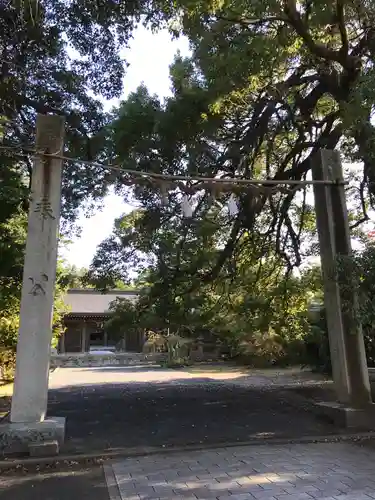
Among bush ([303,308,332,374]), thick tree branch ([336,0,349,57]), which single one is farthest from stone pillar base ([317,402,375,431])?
bush ([303,308,332,374])

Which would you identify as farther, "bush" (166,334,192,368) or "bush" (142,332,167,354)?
"bush" (142,332,167,354)

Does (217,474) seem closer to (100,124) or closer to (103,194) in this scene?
(103,194)

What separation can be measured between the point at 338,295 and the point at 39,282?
4.71 metres

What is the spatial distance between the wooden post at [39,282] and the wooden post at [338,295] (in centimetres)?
435

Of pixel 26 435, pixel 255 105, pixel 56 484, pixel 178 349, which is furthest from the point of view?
pixel 178 349

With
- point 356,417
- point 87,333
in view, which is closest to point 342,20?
point 356,417

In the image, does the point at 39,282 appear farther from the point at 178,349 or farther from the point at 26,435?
the point at 178,349

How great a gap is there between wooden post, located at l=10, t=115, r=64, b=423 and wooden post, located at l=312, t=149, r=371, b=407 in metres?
4.35

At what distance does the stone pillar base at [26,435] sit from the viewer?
581 centimetres

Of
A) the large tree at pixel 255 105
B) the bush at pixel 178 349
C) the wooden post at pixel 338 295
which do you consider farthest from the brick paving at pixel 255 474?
the bush at pixel 178 349

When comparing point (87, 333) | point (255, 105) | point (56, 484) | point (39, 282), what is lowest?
point (56, 484)

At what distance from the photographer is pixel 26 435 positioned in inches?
233

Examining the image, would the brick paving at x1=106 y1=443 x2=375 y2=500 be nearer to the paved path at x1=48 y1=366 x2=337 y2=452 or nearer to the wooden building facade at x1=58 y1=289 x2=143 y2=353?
the paved path at x1=48 y1=366 x2=337 y2=452

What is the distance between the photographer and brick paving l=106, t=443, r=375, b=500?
4.41 m
